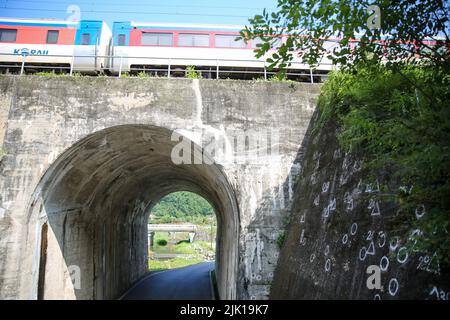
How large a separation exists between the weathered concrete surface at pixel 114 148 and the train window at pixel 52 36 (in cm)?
731

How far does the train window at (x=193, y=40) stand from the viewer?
49.6 ft

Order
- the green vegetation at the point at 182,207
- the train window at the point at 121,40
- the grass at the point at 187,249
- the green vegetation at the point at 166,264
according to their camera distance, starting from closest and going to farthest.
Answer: the train window at the point at 121,40 → the green vegetation at the point at 166,264 → the grass at the point at 187,249 → the green vegetation at the point at 182,207

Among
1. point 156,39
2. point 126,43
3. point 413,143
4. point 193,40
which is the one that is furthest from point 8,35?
point 413,143

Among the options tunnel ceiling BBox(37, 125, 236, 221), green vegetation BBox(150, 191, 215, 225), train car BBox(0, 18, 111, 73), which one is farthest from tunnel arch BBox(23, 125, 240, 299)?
green vegetation BBox(150, 191, 215, 225)

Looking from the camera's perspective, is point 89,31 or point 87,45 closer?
point 87,45

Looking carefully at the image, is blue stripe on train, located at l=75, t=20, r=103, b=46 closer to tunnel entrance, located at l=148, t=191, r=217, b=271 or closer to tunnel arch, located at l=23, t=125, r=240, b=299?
tunnel arch, located at l=23, t=125, r=240, b=299

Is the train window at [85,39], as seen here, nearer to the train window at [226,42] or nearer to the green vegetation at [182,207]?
the train window at [226,42]

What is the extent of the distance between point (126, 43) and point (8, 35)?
18.0 feet

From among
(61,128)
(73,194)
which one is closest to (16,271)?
(73,194)

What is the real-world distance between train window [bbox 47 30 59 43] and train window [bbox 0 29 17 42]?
62.6 inches

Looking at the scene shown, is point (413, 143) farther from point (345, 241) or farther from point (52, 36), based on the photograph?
point (52, 36)

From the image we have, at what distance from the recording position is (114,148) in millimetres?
9766

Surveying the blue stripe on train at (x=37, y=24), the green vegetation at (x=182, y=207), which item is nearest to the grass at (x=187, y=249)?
the blue stripe on train at (x=37, y=24)

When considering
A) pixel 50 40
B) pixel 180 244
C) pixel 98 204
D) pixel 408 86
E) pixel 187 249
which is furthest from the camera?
pixel 180 244
